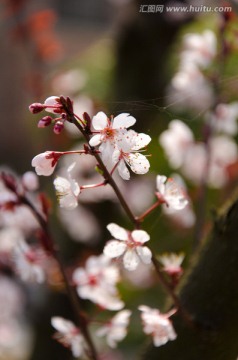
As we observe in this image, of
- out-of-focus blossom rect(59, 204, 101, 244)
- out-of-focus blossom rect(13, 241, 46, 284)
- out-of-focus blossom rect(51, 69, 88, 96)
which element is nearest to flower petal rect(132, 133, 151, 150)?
out-of-focus blossom rect(13, 241, 46, 284)

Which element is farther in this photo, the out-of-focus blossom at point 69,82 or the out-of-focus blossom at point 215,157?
the out-of-focus blossom at point 69,82

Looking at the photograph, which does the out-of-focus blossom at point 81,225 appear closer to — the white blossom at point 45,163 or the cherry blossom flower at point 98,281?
the cherry blossom flower at point 98,281

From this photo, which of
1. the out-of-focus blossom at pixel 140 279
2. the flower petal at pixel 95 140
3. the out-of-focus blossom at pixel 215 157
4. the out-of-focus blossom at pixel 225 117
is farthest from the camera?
the out-of-focus blossom at pixel 140 279

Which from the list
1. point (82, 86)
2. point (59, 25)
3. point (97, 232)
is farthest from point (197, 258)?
point (59, 25)

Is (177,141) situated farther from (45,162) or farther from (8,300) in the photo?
(8,300)

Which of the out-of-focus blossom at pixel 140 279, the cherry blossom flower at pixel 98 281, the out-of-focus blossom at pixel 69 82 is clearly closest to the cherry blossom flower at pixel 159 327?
the cherry blossom flower at pixel 98 281

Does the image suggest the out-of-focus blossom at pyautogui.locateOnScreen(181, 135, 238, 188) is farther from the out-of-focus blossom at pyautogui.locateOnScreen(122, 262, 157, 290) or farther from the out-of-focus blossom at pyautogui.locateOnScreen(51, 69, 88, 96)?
the out-of-focus blossom at pyautogui.locateOnScreen(51, 69, 88, 96)

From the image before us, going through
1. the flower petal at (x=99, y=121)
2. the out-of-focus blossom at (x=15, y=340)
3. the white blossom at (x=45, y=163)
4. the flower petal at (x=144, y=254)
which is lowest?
the out-of-focus blossom at (x=15, y=340)
